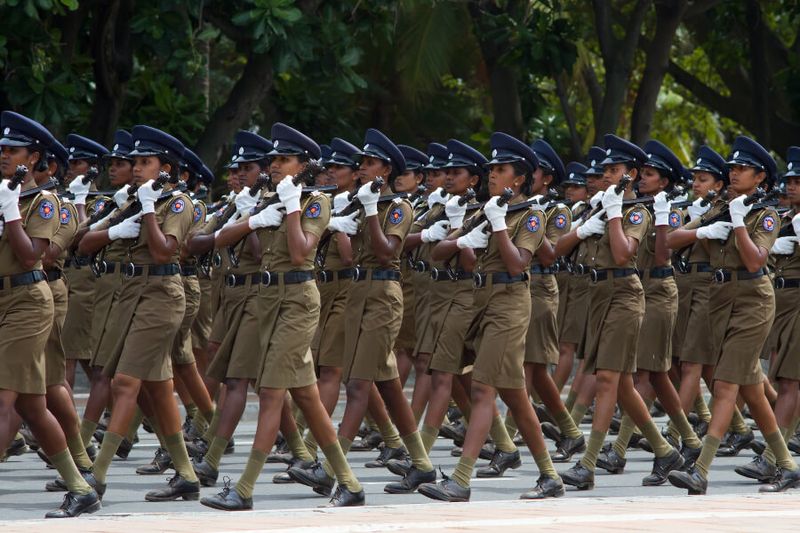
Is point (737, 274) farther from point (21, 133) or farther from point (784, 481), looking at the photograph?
point (21, 133)

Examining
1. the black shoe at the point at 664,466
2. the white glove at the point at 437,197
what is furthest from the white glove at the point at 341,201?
the black shoe at the point at 664,466

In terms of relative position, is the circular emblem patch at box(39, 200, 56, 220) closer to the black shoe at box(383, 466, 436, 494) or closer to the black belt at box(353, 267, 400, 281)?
the black belt at box(353, 267, 400, 281)

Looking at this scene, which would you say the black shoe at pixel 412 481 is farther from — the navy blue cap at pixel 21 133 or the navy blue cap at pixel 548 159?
the navy blue cap at pixel 548 159

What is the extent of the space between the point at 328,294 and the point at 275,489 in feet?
4.40

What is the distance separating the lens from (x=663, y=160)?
11438 mm

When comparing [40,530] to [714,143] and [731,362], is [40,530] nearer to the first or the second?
[731,362]

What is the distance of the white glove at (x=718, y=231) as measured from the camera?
33.8ft

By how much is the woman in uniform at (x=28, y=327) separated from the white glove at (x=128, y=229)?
2.60 feet

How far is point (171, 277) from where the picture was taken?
31.2 feet

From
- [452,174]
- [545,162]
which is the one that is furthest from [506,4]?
[452,174]

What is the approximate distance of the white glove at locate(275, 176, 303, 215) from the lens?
891cm

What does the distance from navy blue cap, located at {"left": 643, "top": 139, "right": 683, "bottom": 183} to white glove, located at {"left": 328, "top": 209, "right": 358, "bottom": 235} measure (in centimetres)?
211

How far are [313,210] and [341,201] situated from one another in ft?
6.66

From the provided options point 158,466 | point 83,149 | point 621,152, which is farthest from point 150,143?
point 621,152
